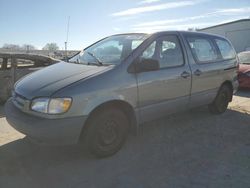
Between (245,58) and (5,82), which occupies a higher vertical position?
(245,58)

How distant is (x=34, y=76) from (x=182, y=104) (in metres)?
2.55

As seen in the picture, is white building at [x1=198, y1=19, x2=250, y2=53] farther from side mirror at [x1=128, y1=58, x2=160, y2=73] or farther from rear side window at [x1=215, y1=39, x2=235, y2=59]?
side mirror at [x1=128, y1=58, x2=160, y2=73]

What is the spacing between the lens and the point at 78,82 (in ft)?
11.5

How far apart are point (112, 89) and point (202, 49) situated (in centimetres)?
260

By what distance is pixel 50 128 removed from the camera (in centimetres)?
333

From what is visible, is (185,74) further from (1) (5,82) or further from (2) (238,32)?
(2) (238,32)

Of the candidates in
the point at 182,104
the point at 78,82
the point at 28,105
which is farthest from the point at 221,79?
the point at 28,105

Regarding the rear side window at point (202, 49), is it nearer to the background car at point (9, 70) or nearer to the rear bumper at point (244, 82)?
the rear bumper at point (244, 82)

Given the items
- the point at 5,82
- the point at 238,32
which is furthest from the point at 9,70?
the point at 238,32

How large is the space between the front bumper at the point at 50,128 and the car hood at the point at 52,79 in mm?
306

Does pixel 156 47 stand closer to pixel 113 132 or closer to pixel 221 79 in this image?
pixel 113 132

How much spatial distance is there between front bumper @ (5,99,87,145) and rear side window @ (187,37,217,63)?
2.75 m

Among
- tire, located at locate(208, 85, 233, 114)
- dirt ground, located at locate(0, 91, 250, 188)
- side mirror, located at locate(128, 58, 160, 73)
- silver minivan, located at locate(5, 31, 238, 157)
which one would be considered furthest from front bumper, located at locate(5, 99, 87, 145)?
tire, located at locate(208, 85, 233, 114)

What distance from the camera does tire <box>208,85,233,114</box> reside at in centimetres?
616
